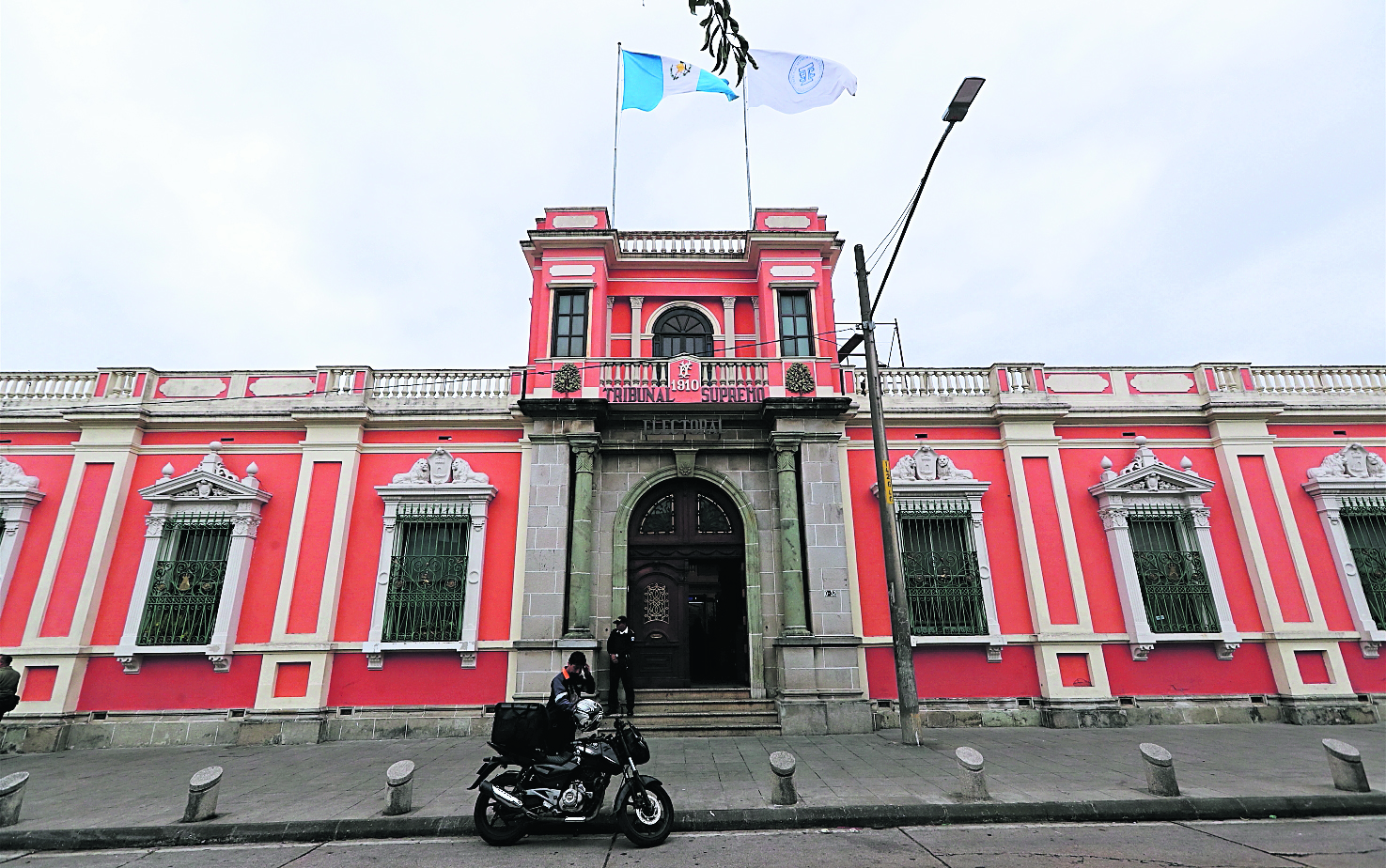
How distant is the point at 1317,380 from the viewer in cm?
1409

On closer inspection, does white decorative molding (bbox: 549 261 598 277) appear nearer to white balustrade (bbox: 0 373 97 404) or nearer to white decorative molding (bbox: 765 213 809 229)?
white decorative molding (bbox: 765 213 809 229)

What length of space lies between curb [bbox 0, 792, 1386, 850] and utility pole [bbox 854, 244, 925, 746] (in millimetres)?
3359

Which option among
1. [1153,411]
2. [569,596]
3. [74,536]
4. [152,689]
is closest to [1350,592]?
[1153,411]

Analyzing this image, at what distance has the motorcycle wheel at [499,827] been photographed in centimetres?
599

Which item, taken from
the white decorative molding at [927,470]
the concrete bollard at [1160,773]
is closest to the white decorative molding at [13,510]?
the white decorative molding at [927,470]

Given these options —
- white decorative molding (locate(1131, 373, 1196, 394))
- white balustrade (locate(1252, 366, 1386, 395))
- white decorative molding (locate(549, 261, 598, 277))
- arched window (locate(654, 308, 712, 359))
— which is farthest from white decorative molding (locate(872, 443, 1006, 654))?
white decorative molding (locate(549, 261, 598, 277))

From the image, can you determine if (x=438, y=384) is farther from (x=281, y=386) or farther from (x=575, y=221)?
(x=575, y=221)

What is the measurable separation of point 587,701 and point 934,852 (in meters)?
3.32

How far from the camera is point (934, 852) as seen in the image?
18.3 feet

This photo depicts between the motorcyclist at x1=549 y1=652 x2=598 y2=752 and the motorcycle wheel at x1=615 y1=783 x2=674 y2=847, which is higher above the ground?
the motorcyclist at x1=549 y1=652 x2=598 y2=752

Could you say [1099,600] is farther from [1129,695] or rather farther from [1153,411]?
[1153,411]

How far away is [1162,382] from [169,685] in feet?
68.4

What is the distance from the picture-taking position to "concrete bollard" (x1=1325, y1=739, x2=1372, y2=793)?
677 centimetres

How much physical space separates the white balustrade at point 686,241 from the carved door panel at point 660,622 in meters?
7.41
